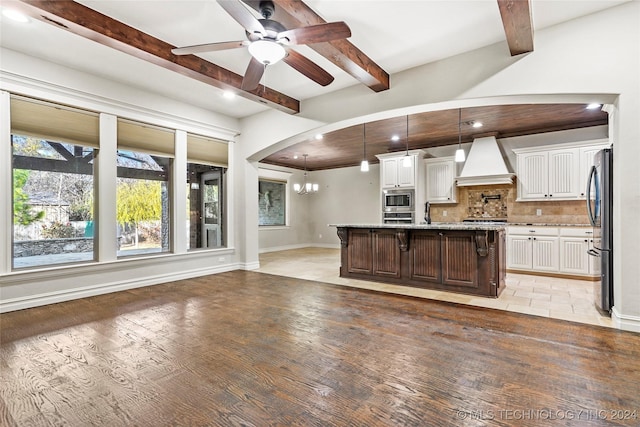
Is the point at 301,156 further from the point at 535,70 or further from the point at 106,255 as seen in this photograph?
the point at 535,70

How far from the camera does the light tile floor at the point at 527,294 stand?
11.5 feet

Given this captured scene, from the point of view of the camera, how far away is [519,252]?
19.2 ft

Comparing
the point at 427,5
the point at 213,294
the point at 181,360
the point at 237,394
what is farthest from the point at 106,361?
the point at 427,5

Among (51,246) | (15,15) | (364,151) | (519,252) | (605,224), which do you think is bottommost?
(519,252)

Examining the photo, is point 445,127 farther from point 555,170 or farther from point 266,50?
point 266,50

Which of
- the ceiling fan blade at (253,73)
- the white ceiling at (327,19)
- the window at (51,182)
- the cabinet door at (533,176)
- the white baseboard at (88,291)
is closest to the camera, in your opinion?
the white ceiling at (327,19)

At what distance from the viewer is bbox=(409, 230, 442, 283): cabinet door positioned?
14.8 feet

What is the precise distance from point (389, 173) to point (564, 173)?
11.1 feet

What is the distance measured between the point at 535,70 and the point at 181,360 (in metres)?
4.37

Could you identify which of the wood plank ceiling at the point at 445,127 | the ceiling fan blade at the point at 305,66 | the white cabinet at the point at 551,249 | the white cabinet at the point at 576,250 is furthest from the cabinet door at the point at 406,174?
the ceiling fan blade at the point at 305,66

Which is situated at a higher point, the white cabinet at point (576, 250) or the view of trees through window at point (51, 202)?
the view of trees through window at point (51, 202)

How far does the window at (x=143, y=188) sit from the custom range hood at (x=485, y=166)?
227 inches

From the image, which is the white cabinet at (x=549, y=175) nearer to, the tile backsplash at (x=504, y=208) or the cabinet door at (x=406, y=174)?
the tile backsplash at (x=504, y=208)

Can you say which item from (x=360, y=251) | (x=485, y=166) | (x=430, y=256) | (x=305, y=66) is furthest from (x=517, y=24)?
(x=485, y=166)
